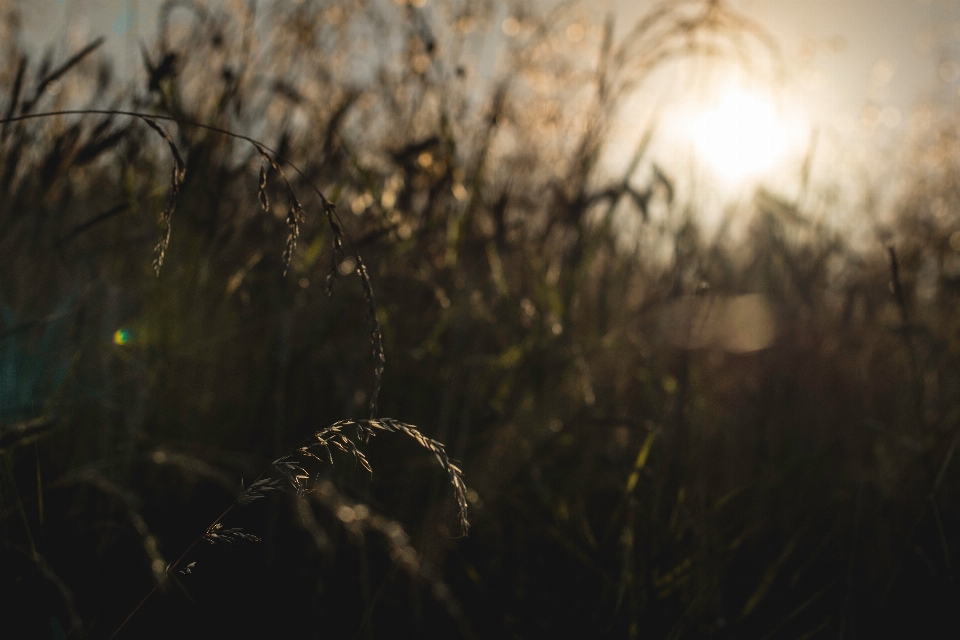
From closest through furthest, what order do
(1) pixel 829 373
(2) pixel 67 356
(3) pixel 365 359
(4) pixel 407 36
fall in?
(2) pixel 67 356
(3) pixel 365 359
(4) pixel 407 36
(1) pixel 829 373

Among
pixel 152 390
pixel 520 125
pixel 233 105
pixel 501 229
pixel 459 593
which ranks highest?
pixel 520 125

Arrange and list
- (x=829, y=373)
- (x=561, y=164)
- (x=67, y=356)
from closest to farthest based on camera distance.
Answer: (x=67, y=356), (x=829, y=373), (x=561, y=164)

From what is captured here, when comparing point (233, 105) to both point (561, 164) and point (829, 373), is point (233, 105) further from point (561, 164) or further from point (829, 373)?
point (829, 373)

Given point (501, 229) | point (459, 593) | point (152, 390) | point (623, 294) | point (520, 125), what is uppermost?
point (520, 125)

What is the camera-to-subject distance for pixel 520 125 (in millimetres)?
2002

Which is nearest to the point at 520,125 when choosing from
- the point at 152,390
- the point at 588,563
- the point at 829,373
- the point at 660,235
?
the point at 660,235

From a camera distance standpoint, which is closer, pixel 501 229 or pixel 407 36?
pixel 501 229

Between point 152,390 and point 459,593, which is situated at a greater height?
point 152,390

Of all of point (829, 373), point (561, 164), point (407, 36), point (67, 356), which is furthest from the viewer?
point (561, 164)

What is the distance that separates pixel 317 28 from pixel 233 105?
54cm

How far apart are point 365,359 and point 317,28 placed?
918 millimetres

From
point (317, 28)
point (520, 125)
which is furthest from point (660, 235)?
point (317, 28)

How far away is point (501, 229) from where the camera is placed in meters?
1.19

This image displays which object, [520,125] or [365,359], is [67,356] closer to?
[365,359]
